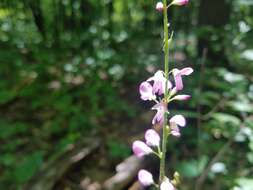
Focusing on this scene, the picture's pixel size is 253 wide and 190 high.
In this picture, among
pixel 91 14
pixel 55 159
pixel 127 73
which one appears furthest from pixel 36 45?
pixel 55 159

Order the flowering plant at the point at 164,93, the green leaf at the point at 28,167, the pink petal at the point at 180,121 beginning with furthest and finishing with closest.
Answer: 1. the green leaf at the point at 28,167
2. the pink petal at the point at 180,121
3. the flowering plant at the point at 164,93

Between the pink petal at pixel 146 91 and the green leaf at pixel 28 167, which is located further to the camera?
the green leaf at pixel 28 167

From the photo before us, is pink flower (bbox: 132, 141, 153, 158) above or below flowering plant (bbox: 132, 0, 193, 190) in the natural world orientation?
below

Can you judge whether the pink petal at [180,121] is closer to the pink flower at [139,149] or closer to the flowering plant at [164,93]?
the flowering plant at [164,93]

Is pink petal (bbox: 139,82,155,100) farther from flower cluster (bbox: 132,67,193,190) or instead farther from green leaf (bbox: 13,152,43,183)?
green leaf (bbox: 13,152,43,183)

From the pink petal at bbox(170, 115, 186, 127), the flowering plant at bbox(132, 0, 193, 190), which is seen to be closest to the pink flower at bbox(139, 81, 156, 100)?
the flowering plant at bbox(132, 0, 193, 190)

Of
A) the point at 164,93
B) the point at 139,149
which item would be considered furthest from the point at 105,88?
the point at 164,93

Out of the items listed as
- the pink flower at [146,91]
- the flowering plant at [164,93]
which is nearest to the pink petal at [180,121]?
the flowering plant at [164,93]

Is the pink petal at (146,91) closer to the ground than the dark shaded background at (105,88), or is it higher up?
higher up

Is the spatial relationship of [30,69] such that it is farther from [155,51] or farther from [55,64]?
[155,51]
